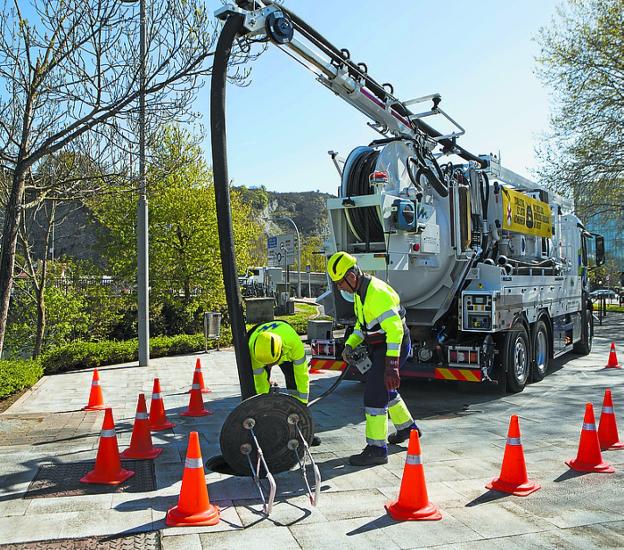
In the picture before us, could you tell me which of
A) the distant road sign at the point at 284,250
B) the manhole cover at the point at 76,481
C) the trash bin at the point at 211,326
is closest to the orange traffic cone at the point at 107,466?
the manhole cover at the point at 76,481

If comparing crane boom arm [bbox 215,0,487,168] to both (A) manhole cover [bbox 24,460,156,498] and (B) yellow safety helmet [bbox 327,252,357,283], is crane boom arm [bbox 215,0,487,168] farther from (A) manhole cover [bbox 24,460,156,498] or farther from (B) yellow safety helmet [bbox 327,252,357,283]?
(A) manhole cover [bbox 24,460,156,498]

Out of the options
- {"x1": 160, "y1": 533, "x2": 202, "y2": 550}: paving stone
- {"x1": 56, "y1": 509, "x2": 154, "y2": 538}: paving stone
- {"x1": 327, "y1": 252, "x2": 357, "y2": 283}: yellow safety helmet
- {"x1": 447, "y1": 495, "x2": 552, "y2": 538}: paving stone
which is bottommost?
→ {"x1": 447, "y1": 495, "x2": 552, "y2": 538}: paving stone

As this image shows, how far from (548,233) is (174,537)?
10.4m

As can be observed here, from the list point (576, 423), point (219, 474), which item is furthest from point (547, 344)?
point (219, 474)

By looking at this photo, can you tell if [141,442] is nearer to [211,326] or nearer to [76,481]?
[76,481]

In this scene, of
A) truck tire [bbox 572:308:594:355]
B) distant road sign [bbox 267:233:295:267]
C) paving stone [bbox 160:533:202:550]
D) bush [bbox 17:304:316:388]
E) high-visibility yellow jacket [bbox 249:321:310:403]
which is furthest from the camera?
distant road sign [bbox 267:233:295:267]

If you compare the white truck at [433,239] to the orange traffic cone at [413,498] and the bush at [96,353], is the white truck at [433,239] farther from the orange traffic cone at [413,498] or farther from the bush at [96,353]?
the bush at [96,353]

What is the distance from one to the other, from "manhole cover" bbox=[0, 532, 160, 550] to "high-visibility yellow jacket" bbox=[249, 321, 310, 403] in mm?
2131

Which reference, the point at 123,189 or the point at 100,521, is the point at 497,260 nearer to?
the point at 123,189

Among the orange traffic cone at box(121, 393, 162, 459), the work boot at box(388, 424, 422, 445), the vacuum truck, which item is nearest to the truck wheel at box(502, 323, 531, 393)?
the vacuum truck

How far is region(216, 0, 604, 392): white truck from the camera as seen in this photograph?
836 cm

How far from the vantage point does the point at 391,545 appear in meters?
4.03

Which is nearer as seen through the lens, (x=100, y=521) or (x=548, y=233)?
(x=100, y=521)

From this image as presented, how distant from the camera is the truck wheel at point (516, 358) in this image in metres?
9.29
